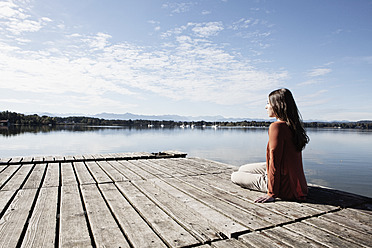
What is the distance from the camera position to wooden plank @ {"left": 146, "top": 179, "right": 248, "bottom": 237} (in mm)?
2387

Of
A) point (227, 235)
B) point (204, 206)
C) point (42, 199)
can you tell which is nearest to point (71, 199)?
point (42, 199)

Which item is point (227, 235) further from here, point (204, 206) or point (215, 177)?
point (215, 177)

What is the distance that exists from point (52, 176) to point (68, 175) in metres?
0.29

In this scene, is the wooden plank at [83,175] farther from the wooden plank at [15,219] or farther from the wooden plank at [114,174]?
the wooden plank at [15,219]

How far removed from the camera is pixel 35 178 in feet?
15.1

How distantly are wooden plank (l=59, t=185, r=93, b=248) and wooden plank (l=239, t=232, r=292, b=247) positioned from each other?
4.50 feet

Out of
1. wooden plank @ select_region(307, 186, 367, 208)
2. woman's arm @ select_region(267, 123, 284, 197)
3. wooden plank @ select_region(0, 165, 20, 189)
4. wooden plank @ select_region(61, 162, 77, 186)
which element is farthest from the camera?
wooden plank @ select_region(0, 165, 20, 189)

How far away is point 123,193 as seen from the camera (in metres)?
3.63

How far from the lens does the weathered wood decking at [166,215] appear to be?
2.18 meters

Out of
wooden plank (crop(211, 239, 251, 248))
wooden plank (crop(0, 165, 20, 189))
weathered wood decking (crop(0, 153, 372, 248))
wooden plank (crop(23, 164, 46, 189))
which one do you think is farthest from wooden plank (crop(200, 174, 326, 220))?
wooden plank (crop(0, 165, 20, 189))

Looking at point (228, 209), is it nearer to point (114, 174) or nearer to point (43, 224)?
point (43, 224)

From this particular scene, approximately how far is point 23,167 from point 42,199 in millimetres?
3123

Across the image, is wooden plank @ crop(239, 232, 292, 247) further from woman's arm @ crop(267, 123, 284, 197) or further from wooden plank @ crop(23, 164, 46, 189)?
wooden plank @ crop(23, 164, 46, 189)

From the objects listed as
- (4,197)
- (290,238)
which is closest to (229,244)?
(290,238)
